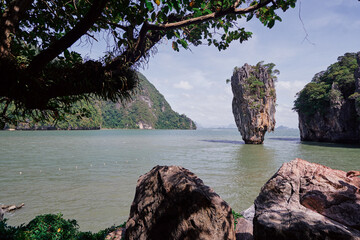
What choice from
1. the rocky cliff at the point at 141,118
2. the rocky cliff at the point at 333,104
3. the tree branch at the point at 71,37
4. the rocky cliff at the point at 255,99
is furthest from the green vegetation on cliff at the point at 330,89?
the rocky cliff at the point at 141,118

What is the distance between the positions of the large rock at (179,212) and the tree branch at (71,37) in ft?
9.20

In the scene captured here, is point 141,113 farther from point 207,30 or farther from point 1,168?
point 207,30

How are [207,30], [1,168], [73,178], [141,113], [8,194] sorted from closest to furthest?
1. [207,30]
2. [8,194]
3. [73,178]
4. [1,168]
5. [141,113]

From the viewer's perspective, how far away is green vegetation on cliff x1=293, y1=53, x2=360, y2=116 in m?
35.4

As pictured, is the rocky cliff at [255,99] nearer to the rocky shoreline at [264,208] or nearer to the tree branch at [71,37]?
the rocky shoreline at [264,208]

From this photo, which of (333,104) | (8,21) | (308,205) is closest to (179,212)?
(308,205)

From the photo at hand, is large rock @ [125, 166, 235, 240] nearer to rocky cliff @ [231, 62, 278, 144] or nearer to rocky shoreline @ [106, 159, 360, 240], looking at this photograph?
rocky shoreline @ [106, 159, 360, 240]

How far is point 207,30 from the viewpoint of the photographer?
4398mm

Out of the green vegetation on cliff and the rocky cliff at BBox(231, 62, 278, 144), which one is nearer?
the green vegetation on cliff

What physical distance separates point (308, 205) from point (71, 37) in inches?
176

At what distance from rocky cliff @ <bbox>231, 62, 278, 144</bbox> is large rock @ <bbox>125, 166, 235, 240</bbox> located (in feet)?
116

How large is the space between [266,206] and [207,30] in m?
3.72

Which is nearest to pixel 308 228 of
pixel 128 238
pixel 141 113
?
pixel 128 238

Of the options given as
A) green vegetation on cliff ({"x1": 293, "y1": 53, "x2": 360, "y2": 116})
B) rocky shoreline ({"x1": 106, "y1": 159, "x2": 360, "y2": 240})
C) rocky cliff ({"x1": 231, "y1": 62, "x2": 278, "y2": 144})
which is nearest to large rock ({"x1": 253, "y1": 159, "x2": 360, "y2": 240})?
rocky shoreline ({"x1": 106, "y1": 159, "x2": 360, "y2": 240})
